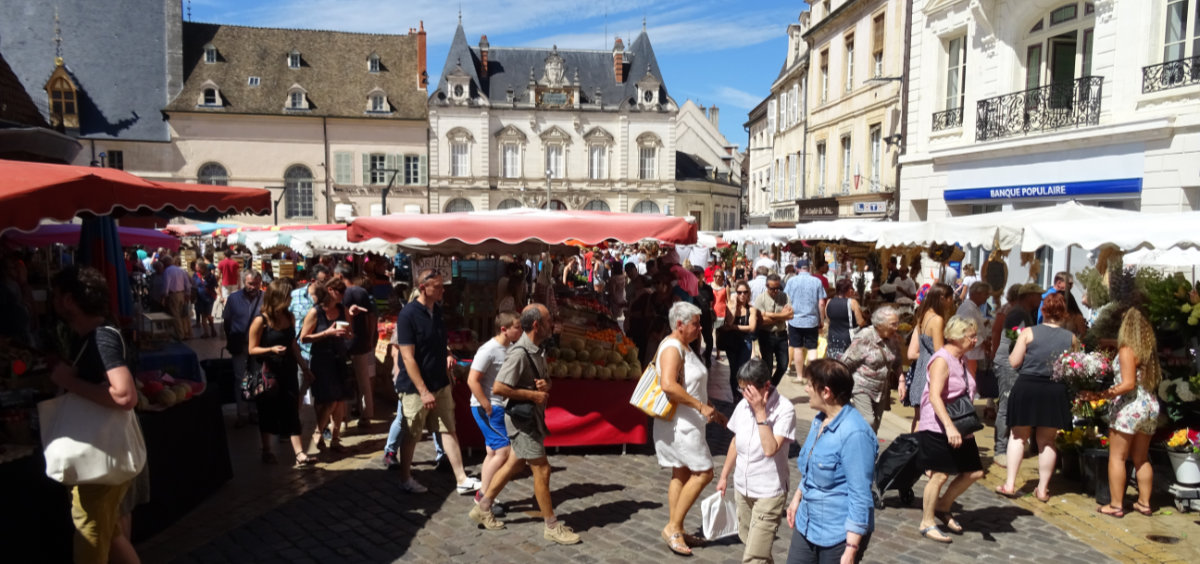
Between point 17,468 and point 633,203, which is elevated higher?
point 633,203

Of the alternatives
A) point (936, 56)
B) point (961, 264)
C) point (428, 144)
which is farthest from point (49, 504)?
point (428, 144)

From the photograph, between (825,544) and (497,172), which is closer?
(825,544)

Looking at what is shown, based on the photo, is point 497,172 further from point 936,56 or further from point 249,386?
point 249,386

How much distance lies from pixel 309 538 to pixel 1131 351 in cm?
580

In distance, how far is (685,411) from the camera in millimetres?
4609

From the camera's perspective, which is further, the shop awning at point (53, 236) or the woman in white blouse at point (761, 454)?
the shop awning at point (53, 236)

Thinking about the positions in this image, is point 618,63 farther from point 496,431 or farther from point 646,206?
point 496,431

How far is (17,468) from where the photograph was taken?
13.0 ft

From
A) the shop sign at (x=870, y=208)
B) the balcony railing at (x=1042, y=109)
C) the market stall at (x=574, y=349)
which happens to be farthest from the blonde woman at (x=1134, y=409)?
the shop sign at (x=870, y=208)

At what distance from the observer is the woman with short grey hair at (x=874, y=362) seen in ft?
18.9

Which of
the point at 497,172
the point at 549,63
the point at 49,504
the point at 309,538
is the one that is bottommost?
the point at 309,538

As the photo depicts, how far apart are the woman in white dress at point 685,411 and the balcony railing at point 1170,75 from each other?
425 inches

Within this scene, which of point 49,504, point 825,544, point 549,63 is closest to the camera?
point 825,544

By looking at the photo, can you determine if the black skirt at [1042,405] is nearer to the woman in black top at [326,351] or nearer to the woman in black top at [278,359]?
the woman in black top at [326,351]
